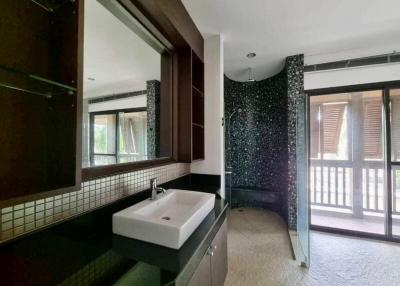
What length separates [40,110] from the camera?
874 mm

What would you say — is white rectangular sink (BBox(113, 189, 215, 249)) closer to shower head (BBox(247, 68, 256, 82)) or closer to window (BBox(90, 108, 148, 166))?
window (BBox(90, 108, 148, 166))

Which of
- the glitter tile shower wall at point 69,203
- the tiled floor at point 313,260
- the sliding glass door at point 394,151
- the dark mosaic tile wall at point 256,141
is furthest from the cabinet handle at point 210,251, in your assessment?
the sliding glass door at point 394,151

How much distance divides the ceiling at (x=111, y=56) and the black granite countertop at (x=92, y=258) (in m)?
0.77

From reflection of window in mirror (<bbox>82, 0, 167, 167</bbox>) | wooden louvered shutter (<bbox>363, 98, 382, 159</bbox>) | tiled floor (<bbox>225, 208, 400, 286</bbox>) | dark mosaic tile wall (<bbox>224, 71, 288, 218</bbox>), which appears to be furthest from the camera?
dark mosaic tile wall (<bbox>224, 71, 288, 218</bbox>)

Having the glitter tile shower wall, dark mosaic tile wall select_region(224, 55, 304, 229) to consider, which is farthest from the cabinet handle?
dark mosaic tile wall select_region(224, 55, 304, 229)

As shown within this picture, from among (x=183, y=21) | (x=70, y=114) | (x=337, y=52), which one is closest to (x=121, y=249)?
(x=70, y=114)

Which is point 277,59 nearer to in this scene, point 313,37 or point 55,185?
point 313,37

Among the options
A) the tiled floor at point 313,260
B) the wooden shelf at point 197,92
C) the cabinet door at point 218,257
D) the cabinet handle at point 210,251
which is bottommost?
the tiled floor at point 313,260

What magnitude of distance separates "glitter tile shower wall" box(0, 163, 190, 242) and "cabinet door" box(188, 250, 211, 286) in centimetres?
67

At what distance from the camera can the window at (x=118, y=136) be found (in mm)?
1249

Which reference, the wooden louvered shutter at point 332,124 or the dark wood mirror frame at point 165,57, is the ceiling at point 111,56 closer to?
the dark wood mirror frame at point 165,57

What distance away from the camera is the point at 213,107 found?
237 centimetres

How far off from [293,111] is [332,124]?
695 mm

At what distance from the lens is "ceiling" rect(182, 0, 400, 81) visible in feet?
5.92
